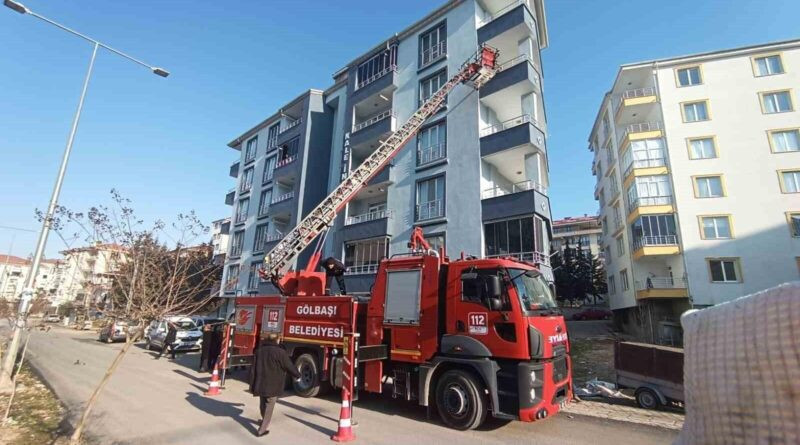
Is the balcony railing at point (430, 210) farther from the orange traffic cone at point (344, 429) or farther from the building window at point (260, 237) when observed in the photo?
the building window at point (260, 237)

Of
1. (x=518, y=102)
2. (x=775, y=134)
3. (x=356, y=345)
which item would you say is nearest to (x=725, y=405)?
(x=356, y=345)

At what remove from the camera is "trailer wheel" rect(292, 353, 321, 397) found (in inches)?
393

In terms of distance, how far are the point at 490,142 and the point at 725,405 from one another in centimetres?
1894

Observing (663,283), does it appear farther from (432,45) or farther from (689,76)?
(432,45)

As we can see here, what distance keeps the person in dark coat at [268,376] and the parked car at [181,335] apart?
1317cm

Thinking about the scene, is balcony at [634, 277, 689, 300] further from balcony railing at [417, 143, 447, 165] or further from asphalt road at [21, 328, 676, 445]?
asphalt road at [21, 328, 676, 445]

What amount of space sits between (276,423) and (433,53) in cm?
2162

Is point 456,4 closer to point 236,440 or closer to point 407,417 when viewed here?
point 407,417

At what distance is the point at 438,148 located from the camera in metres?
21.2

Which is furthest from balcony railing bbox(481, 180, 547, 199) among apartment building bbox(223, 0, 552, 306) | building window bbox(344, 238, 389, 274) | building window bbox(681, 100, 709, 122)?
building window bbox(681, 100, 709, 122)

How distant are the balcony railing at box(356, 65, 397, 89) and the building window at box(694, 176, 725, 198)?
833 inches

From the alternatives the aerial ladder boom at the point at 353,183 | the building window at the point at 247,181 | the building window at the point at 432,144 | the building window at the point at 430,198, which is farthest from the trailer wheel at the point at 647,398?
the building window at the point at 247,181

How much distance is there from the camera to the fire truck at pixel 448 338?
7258 mm

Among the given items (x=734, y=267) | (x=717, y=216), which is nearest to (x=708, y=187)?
(x=717, y=216)
